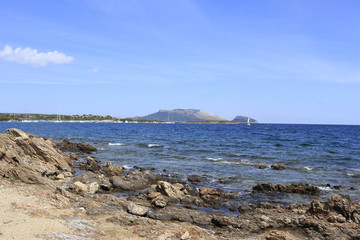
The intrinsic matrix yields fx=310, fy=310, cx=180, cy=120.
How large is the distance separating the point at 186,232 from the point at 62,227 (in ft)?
15.6

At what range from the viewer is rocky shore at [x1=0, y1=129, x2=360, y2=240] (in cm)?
1205

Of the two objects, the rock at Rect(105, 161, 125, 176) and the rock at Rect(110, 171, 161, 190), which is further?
the rock at Rect(105, 161, 125, 176)

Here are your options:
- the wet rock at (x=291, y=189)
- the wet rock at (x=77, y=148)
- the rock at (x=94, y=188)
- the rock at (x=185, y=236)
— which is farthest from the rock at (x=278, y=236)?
the wet rock at (x=77, y=148)

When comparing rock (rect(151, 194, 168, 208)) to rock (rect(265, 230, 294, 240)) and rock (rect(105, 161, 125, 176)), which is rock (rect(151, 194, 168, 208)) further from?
rock (rect(105, 161, 125, 176))

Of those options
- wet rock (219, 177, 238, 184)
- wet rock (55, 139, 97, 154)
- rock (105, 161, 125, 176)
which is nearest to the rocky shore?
wet rock (219, 177, 238, 184)

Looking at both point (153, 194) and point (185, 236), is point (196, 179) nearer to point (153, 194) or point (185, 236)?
point (153, 194)

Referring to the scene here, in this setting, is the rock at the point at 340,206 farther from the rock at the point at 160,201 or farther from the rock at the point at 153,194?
the rock at the point at 153,194

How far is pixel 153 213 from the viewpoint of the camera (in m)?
15.4

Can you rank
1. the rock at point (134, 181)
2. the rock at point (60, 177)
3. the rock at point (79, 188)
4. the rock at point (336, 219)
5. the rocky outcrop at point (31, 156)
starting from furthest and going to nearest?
the rock at point (60, 177) → the rocky outcrop at point (31, 156) → the rock at point (134, 181) → the rock at point (79, 188) → the rock at point (336, 219)

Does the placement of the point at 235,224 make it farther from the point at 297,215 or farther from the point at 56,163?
the point at 56,163

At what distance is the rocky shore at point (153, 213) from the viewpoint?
12.1 meters

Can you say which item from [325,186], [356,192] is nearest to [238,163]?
[325,186]

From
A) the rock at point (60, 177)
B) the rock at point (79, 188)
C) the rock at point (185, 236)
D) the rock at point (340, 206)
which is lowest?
the rock at point (60, 177)

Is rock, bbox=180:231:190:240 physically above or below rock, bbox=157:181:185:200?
above
